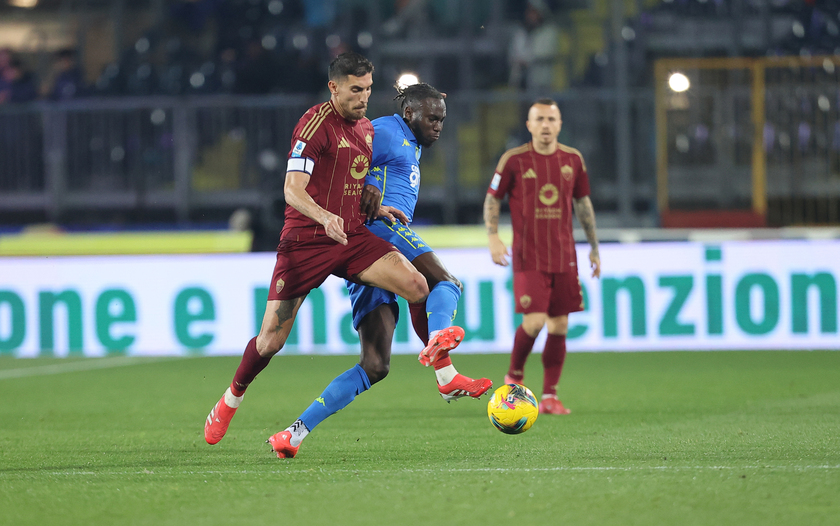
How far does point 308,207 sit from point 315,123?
1.32ft

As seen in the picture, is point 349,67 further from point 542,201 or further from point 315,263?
point 542,201

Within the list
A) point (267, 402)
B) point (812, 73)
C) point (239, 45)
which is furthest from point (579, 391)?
point (239, 45)

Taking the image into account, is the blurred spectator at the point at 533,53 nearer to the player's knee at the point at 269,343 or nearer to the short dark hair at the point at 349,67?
the short dark hair at the point at 349,67

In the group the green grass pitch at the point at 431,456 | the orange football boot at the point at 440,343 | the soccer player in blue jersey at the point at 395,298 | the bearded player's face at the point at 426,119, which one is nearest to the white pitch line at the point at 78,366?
the green grass pitch at the point at 431,456

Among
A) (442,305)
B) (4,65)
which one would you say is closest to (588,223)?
(442,305)

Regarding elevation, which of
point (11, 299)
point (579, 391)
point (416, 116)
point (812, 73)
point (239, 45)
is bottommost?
point (579, 391)

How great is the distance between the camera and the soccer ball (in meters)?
4.96

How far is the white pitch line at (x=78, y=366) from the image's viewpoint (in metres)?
9.34

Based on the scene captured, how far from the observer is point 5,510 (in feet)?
12.9

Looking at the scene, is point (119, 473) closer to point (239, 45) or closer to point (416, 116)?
point (416, 116)

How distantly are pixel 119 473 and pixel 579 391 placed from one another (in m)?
3.75

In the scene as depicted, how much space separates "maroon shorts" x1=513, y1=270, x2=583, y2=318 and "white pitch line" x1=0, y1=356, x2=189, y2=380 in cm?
471

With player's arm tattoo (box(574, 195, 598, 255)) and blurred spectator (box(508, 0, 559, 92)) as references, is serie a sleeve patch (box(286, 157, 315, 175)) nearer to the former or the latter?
player's arm tattoo (box(574, 195, 598, 255))

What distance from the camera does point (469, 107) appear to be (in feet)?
40.4
